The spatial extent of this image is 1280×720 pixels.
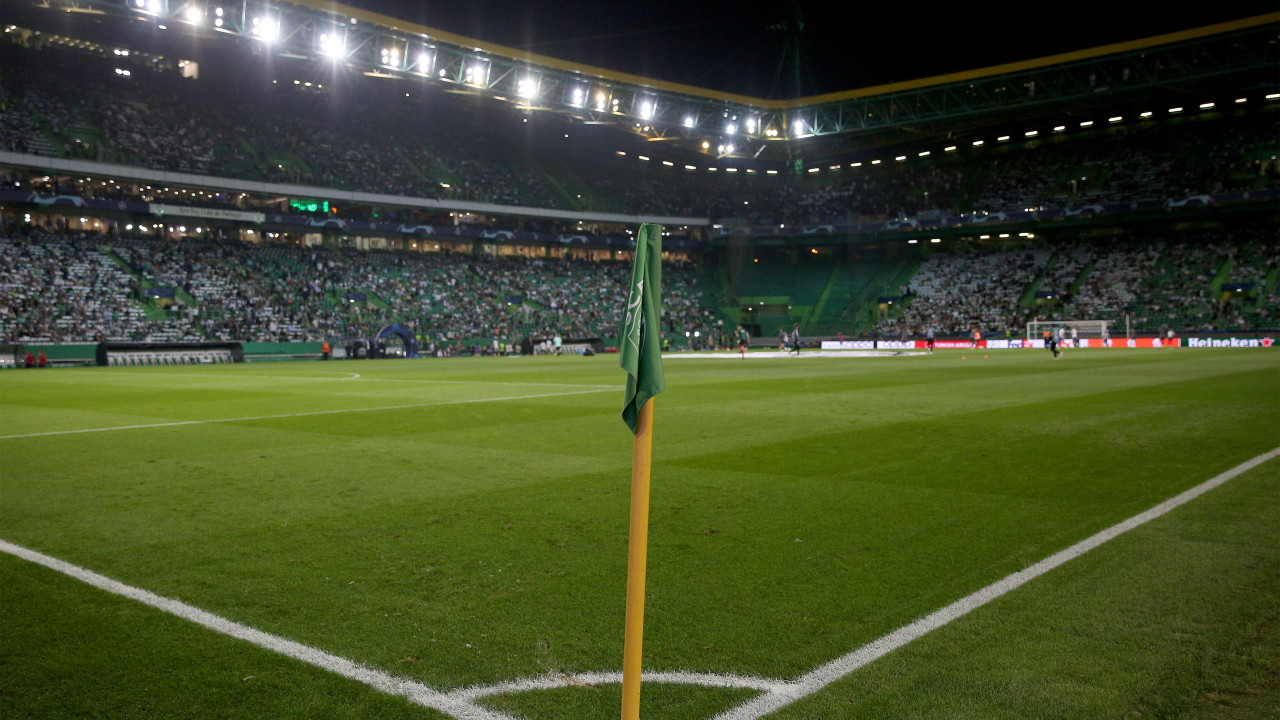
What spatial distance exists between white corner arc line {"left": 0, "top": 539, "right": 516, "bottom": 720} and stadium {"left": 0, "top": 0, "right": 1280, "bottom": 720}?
0.02 m

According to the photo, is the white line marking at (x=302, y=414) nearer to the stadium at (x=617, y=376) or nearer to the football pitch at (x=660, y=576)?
the stadium at (x=617, y=376)

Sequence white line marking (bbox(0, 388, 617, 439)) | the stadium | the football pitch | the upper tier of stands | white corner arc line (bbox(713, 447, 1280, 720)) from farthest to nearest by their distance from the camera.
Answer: the upper tier of stands
white line marking (bbox(0, 388, 617, 439))
the stadium
the football pitch
white corner arc line (bbox(713, 447, 1280, 720))

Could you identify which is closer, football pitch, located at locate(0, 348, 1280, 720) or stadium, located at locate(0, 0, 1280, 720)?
football pitch, located at locate(0, 348, 1280, 720)

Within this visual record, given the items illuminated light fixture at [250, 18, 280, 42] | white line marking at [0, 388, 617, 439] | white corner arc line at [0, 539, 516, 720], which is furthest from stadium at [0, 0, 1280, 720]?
illuminated light fixture at [250, 18, 280, 42]

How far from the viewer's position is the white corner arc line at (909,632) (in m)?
3.43

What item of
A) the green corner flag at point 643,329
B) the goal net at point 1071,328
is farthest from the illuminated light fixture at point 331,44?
the goal net at point 1071,328

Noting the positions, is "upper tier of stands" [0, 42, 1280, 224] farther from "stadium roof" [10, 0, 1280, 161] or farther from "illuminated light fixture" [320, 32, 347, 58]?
"illuminated light fixture" [320, 32, 347, 58]

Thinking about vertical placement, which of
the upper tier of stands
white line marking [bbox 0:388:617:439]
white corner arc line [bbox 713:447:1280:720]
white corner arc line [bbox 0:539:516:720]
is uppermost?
the upper tier of stands

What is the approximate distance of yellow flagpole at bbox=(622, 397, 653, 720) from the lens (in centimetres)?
273

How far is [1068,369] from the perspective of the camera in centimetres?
2814

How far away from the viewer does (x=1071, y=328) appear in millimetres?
58125

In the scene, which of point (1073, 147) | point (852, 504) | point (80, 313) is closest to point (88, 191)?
point (80, 313)

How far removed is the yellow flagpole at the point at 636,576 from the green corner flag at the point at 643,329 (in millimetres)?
75

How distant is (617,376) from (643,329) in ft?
81.0
